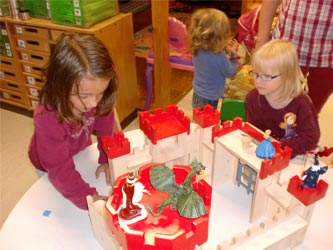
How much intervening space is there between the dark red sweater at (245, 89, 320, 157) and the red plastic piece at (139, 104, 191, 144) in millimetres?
370

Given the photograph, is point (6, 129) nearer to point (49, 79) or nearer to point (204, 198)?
point (49, 79)

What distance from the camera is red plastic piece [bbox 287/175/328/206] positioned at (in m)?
0.76

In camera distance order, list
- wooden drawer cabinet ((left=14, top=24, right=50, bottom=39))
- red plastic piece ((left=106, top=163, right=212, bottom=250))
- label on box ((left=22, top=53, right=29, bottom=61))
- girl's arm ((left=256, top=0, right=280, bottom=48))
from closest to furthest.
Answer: red plastic piece ((left=106, top=163, right=212, bottom=250))
girl's arm ((left=256, top=0, right=280, bottom=48))
wooden drawer cabinet ((left=14, top=24, right=50, bottom=39))
label on box ((left=22, top=53, right=29, bottom=61))

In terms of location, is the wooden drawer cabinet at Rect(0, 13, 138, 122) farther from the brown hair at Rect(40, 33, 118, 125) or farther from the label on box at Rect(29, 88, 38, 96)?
the brown hair at Rect(40, 33, 118, 125)

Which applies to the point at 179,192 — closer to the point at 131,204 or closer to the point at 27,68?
the point at 131,204

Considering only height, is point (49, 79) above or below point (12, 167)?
above

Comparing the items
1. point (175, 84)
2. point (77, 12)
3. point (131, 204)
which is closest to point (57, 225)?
point (131, 204)

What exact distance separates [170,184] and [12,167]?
5.30 ft

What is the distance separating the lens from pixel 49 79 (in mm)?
945

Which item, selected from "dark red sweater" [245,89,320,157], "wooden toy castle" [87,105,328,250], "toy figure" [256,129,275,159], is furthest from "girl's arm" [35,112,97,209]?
"dark red sweater" [245,89,320,157]

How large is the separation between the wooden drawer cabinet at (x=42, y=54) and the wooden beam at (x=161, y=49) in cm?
19

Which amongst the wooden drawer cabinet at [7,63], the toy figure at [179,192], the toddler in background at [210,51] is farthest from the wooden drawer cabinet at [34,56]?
the toy figure at [179,192]

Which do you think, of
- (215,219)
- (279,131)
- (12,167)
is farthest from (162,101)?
(215,219)

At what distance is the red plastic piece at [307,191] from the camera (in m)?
Answer: 0.76
